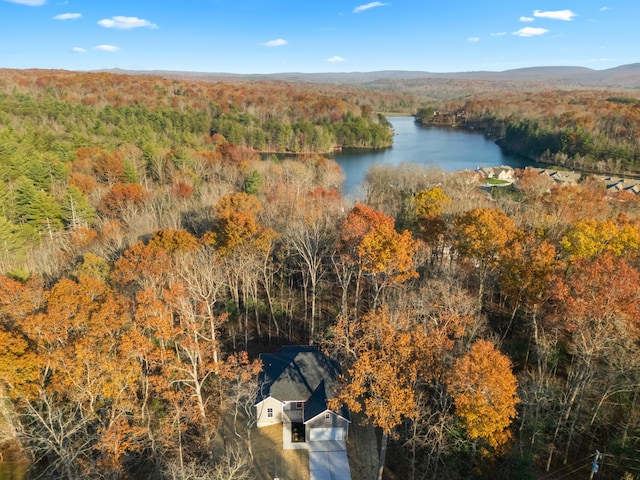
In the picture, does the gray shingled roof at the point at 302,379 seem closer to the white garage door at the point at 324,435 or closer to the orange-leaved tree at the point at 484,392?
the white garage door at the point at 324,435

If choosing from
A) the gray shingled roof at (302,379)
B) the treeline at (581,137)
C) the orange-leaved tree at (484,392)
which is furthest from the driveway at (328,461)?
the treeline at (581,137)

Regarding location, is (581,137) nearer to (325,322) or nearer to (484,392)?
(325,322)

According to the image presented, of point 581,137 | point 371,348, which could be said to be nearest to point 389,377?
point 371,348

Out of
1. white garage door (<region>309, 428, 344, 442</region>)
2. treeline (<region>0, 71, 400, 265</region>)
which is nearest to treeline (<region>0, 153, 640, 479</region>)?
white garage door (<region>309, 428, 344, 442</region>)

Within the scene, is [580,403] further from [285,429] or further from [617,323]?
[285,429]

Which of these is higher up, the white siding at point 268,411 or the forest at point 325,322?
the forest at point 325,322

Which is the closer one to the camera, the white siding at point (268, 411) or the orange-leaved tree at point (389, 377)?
the orange-leaved tree at point (389, 377)

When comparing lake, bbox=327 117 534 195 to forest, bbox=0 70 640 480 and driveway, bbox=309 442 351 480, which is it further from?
driveway, bbox=309 442 351 480
